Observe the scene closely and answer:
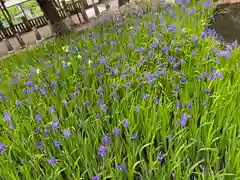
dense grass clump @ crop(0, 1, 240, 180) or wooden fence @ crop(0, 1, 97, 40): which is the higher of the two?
dense grass clump @ crop(0, 1, 240, 180)

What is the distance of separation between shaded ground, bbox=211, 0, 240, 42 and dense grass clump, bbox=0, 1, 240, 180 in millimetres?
1313

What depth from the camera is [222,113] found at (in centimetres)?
151

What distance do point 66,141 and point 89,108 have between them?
1.29 feet

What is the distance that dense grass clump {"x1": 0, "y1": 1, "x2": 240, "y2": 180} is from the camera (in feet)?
4.46

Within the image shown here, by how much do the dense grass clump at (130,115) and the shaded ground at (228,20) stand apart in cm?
131

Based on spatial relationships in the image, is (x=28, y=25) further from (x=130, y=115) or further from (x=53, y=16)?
(x=130, y=115)

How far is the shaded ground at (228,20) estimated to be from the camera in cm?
421

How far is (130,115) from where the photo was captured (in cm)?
160

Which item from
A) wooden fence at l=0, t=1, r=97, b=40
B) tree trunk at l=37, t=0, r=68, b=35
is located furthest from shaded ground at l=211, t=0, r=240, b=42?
wooden fence at l=0, t=1, r=97, b=40

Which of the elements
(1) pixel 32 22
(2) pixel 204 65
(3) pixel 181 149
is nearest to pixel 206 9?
(2) pixel 204 65

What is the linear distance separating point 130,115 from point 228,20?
13.0 feet

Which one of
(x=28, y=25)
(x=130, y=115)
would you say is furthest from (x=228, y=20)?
Answer: (x=28, y=25)

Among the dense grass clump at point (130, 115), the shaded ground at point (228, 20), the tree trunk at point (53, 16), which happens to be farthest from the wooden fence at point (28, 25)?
the dense grass clump at point (130, 115)

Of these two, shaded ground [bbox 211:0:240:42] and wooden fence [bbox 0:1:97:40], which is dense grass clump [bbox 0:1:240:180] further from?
wooden fence [bbox 0:1:97:40]
